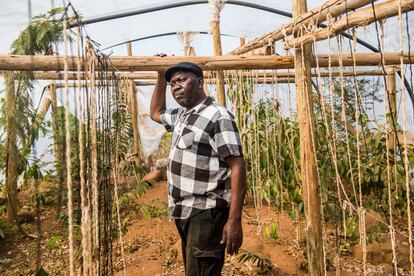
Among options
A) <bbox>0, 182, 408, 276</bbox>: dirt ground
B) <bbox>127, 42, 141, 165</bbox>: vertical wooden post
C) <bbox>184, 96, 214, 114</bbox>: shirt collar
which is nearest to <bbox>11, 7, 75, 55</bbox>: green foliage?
<bbox>0, 182, 408, 276</bbox>: dirt ground

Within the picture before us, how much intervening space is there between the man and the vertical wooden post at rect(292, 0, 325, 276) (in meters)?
0.80

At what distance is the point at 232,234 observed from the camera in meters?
1.77

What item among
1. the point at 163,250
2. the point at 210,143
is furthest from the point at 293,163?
the point at 210,143

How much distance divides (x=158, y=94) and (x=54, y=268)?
2.12 metres

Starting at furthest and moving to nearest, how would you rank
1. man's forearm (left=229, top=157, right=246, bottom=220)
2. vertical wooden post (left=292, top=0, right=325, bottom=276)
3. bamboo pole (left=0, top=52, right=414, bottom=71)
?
1. vertical wooden post (left=292, top=0, right=325, bottom=276)
2. bamboo pole (left=0, top=52, right=414, bottom=71)
3. man's forearm (left=229, top=157, right=246, bottom=220)

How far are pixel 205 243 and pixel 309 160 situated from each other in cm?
102

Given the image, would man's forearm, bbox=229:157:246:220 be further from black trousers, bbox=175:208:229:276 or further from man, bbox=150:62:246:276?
black trousers, bbox=175:208:229:276

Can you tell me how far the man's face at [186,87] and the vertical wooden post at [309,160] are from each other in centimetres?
82

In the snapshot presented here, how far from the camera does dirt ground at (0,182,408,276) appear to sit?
131 inches

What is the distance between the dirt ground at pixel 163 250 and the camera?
10.9ft

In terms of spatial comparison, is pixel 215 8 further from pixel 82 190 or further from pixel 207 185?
pixel 82 190

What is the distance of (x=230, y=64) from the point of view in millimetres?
2701

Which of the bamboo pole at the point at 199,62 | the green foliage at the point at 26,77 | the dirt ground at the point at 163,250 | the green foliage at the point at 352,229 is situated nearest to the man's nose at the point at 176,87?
the bamboo pole at the point at 199,62

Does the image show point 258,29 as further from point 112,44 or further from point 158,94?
point 158,94
